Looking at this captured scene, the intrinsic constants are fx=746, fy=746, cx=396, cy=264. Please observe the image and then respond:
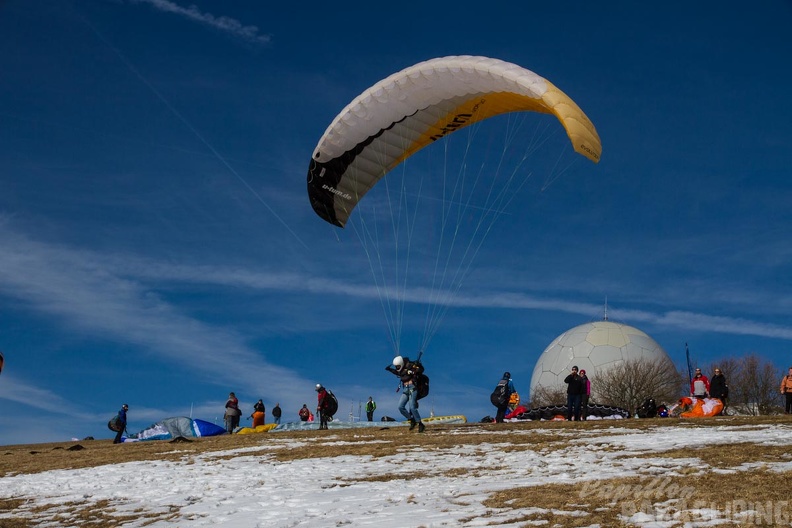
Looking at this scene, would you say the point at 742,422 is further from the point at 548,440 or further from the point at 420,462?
the point at 420,462

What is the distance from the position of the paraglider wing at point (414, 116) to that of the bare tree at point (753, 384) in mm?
43321

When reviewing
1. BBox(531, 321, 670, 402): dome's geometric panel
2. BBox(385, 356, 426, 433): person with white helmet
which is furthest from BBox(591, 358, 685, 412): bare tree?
BBox(385, 356, 426, 433): person with white helmet

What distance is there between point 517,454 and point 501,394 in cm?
960

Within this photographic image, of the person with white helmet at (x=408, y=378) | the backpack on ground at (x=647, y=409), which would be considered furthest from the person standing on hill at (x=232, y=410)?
the backpack on ground at (x=647, y=409)

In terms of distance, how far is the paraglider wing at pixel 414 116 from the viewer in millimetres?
16375

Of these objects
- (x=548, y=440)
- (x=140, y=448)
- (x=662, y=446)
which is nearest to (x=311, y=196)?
(x=140, y=448)

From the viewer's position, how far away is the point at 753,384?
5703 cm

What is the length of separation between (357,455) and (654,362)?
132 ft

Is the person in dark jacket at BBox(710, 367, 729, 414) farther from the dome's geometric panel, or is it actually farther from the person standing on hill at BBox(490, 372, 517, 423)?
the dome's geometric panel

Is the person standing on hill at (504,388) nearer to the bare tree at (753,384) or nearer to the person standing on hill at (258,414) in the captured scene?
the person standing on hill at (258,414)

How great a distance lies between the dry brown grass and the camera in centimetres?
830

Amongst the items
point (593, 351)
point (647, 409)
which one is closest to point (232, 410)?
point (647, 409)

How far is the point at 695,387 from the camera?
83.1 feet

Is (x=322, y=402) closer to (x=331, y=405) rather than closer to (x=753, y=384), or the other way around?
(x=331, y=405)
